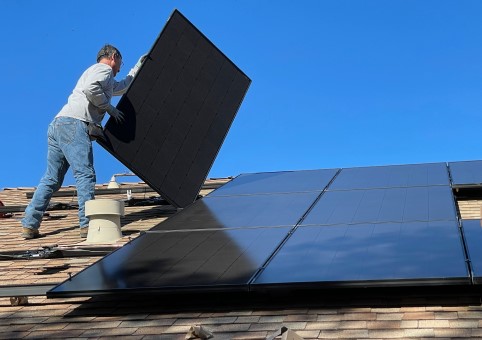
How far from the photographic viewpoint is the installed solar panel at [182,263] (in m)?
4.92

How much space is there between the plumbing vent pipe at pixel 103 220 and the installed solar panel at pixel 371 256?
2.20 metres

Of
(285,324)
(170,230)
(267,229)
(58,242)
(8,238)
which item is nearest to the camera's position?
(285,324)

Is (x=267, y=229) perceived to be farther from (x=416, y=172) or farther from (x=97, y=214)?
(x=416, y=172)

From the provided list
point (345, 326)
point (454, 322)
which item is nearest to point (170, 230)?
point (345, 326)

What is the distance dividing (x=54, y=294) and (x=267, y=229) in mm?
1863

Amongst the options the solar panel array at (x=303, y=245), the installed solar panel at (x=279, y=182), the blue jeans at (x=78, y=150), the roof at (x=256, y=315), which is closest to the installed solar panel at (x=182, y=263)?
the solar panel array at (x=303, y=245)

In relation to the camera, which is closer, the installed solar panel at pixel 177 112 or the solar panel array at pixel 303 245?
the solar panel array at pixel 303 245

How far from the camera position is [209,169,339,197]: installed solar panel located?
8.16 m

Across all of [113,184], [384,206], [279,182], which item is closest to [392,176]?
[279,182]

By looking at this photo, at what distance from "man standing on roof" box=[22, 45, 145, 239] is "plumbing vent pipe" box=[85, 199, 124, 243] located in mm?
575

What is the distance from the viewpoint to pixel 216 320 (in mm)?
4684

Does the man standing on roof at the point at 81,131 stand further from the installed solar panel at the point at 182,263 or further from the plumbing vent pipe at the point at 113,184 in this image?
the plumbing vent pipe at the point at 113,184

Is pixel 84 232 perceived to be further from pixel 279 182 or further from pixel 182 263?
pixel 182 263

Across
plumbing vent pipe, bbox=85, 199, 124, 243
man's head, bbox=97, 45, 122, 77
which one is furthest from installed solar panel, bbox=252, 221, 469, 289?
man's head, bbox=97, 45, 122, 77
